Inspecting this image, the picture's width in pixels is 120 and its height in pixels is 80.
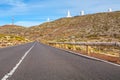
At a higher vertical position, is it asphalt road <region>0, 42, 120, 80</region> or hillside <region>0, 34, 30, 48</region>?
asphalt road <region>0, 42, 120, 80</region>

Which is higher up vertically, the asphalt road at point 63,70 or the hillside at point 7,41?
the asphalt road at point 63,70

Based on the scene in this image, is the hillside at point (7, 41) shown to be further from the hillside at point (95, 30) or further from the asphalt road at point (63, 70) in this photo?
the asphalt road at point (63, 70)

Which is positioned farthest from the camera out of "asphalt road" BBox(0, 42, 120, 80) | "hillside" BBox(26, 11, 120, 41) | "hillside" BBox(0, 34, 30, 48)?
"hillside" BBox(26, 11, 120, 41)

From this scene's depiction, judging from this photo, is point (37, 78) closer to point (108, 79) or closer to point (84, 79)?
point (84, 79)

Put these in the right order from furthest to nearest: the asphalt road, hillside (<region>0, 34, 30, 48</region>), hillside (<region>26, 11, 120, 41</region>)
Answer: hillside (<region>26, 11, 120, 41</region>)
hillside (<region>0, 34, 30, 48</region>)
the asphalt road

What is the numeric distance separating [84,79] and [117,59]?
22.4ft

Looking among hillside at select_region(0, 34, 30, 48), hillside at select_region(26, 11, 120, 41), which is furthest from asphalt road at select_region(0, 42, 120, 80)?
hillside at select_region(26, 11, 120, 41)

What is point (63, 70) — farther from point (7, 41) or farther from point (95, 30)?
point (95, 30)

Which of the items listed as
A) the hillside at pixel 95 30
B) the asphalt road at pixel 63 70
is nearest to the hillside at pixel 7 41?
the hillside at pixel 95 30

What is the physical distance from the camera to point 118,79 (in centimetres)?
914

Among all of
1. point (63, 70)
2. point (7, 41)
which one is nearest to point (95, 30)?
point (7, 41)

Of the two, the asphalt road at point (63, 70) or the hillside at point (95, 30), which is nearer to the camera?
the asphalt road at point (63, 70)

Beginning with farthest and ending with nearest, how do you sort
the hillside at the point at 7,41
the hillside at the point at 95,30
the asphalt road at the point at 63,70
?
1. the hillside at the point at 95,30
2. the hillside at the point at 7,41
3. the asphalt road at the point at 63,70

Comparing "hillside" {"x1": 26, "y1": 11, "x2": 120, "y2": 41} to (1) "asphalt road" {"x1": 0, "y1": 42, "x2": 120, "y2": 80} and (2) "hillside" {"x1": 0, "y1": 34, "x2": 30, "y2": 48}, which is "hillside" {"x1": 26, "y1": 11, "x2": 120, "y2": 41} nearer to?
(2) "hillside" {"x1": 0, "y1": 34, "x2": 30, "y2": 48}
